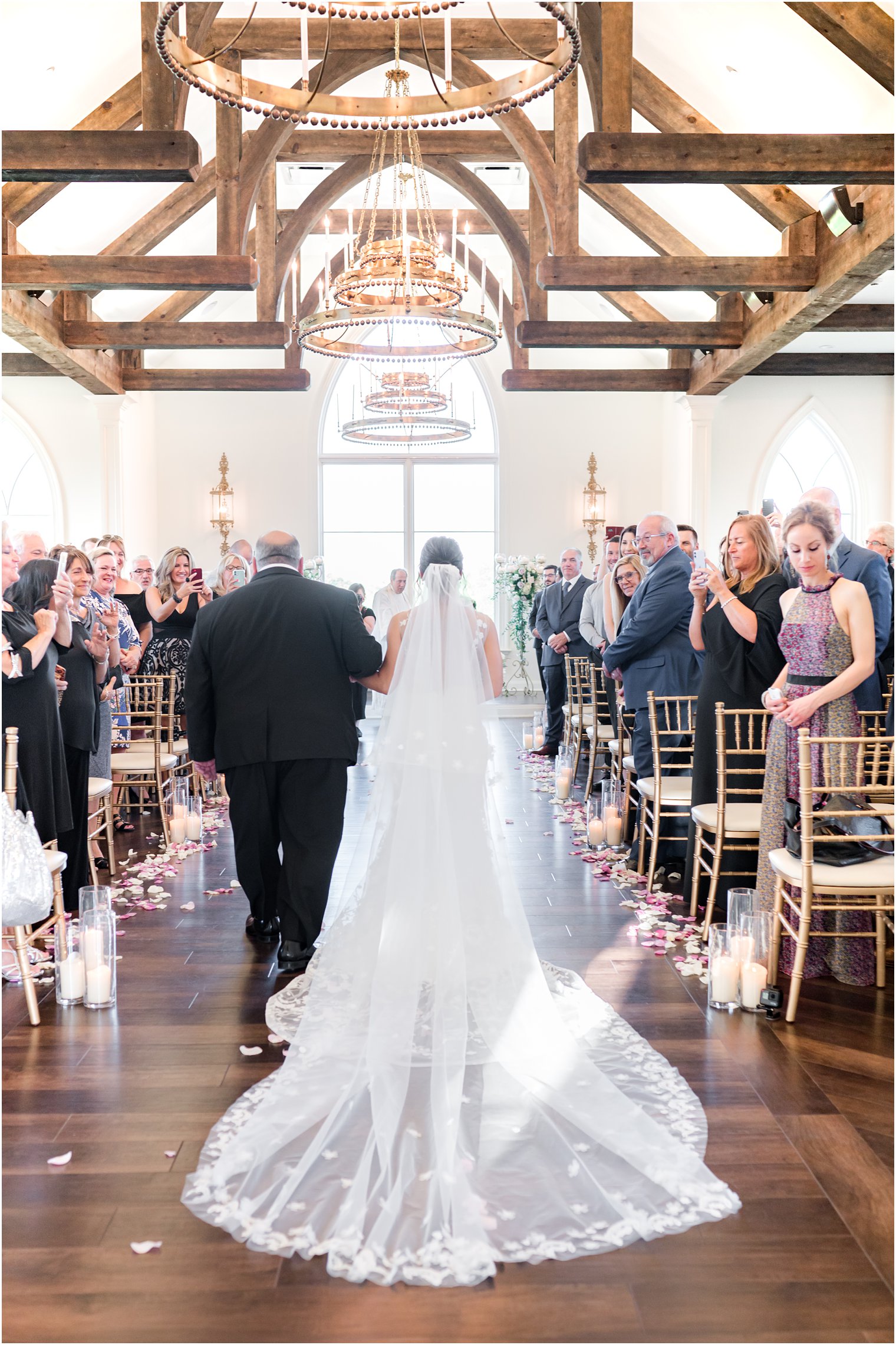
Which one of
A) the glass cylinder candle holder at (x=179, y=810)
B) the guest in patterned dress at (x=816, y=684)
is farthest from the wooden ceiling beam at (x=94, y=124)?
the guest in patterned dress at (x=816, y=684)

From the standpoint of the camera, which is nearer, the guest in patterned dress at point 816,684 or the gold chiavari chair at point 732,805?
the guest in patterned dress at point 816,684

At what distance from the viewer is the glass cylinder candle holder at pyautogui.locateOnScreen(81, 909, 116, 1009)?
3943mm

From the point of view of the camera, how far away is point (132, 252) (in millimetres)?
10820

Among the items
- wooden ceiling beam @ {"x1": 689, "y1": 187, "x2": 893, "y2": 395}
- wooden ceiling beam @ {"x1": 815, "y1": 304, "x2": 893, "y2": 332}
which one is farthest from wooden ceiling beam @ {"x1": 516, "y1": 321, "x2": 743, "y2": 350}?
wooden ceiling beam @ {"x1": 815, "y1": 304, "x2": 893, "y2": 332}

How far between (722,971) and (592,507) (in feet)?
39.0

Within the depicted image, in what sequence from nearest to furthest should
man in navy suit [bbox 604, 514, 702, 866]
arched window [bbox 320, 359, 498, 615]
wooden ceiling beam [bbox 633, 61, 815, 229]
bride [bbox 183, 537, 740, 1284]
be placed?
bride [bbox 183, 537, 740, 1284] < man in navy suit [bbox 604, 514, 702, 866] < wooden ceiling beam [bbox 633, 61, 815, 229] < arched window [bbox 320, 359, 498, 615]

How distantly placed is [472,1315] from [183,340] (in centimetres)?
988

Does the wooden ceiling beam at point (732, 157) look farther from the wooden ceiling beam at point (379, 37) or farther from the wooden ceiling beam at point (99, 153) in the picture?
the wooden ceiling beam at point (379, 37)

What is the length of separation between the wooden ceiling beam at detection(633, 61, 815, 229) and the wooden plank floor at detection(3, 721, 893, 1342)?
6902mm

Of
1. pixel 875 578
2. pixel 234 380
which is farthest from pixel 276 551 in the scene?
pixel 234 380

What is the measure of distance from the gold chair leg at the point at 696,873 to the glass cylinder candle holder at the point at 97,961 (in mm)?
2531

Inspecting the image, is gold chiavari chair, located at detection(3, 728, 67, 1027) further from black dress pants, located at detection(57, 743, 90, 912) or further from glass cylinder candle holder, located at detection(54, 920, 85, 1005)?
black dress pants, located at detection(57, 743, 90, 912)

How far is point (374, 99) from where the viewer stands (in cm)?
402

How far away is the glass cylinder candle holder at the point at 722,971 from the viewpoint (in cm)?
392
